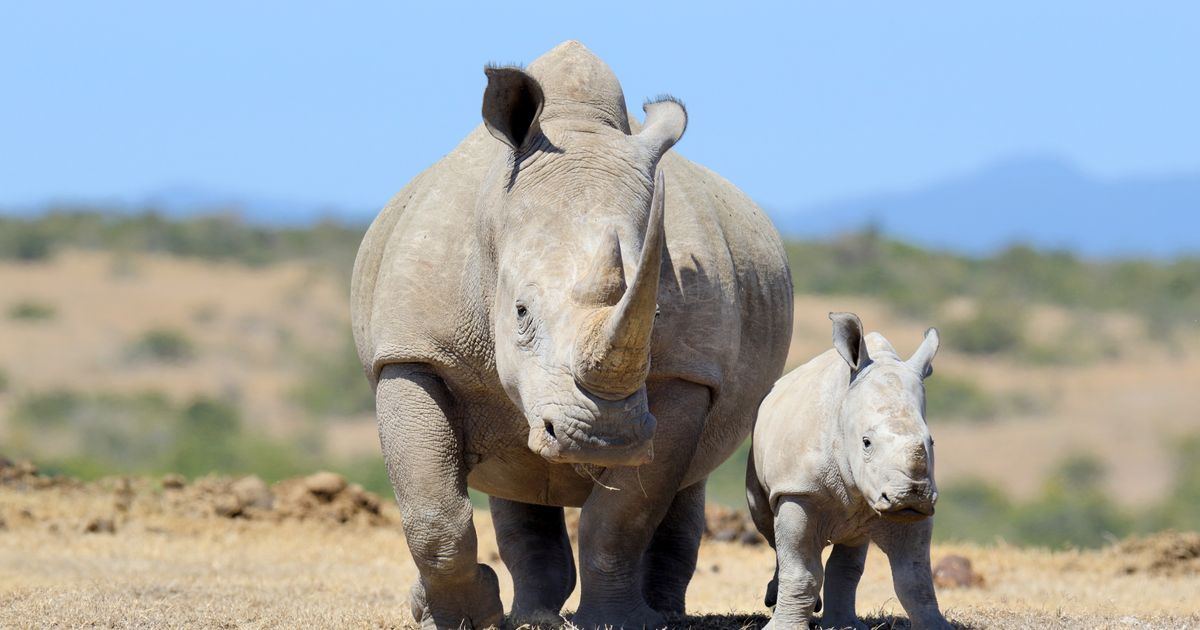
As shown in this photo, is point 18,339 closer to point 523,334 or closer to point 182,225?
point 182,225

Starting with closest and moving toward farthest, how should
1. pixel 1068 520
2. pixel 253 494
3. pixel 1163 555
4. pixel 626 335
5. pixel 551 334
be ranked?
1. pixel 626 335
2. pixel 551 334
3. pixel 1163 555
4. pixel 253 494
5. pixel 1068 520

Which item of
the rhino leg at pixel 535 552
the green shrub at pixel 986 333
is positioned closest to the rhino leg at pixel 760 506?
the rhino leg at pixel 535 552

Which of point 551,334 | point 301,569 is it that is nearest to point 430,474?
point 551,334

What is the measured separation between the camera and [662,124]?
7.68 m

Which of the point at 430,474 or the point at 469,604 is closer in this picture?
the point at 430,474

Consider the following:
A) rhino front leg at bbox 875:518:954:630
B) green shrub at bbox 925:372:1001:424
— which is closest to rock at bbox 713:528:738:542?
rhino front leg at bbox 875:518:954:630

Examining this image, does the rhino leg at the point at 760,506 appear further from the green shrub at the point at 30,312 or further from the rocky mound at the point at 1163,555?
the green shrub at the point at 30,312

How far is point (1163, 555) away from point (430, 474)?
6.58 meters

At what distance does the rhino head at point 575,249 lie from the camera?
6.21 m

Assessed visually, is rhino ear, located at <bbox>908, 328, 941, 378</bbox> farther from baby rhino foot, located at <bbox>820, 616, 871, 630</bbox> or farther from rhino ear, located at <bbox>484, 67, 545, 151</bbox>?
rhino ear, located at <bbox>484, 67, 545, 151</bbox>

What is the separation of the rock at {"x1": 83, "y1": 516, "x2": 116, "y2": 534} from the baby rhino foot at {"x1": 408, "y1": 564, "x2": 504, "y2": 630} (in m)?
5.22

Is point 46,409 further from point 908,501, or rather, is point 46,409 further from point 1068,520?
point 908,501

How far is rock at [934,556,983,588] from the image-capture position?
A: 1127cm

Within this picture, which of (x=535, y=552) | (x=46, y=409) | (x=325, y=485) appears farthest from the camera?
(x=46, y=409)
